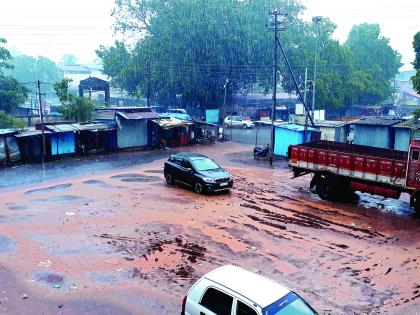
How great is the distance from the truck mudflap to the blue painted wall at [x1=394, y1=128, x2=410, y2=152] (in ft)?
49.1

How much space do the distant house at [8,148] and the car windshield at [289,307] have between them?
22638mm

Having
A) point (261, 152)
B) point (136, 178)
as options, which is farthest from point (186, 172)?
point (261, 152)

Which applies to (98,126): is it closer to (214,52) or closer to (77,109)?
(77,109)

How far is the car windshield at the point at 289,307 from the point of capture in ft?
18.6

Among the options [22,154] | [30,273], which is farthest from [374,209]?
[22,154]

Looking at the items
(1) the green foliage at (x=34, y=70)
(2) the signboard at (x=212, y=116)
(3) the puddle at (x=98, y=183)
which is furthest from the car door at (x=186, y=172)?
(1) the green foliage at (x=34, y=70)

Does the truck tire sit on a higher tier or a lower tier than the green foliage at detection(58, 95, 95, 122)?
lower

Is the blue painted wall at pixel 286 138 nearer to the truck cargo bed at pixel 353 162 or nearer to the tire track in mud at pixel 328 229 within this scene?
the truck cargo bed at pixel 353 162

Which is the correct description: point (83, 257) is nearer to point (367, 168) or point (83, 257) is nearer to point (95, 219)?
point (95, 219)

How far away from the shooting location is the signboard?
1885 inches

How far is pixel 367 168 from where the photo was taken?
53.1ft

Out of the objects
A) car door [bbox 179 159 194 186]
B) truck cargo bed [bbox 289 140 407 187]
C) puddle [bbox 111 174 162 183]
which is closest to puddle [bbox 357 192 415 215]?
truck cargo bed [bbox 289 140 407 187]

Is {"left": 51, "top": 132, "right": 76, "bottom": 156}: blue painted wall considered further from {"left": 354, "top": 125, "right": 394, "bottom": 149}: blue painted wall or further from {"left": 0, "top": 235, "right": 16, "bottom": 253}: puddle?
{"left": 354, "top": 125, "right": 394, "bottom": 149}: blue painted wall

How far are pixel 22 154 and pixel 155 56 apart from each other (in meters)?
23.7
